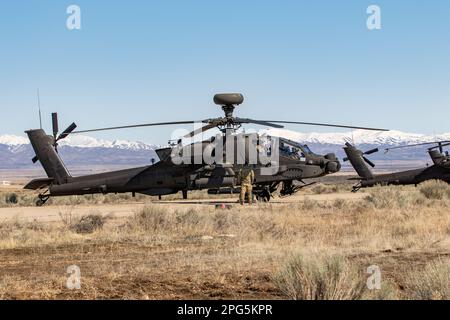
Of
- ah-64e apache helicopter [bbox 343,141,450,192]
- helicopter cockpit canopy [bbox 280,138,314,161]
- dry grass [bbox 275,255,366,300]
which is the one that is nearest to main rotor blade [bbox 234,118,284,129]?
helicopter cockpit canopy [bbox 280,138,314,161]

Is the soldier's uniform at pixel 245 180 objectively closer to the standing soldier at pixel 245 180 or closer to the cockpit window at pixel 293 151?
the standing soldier at pixel 245 180

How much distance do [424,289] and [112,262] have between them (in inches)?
223

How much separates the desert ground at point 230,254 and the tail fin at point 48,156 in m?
3.20

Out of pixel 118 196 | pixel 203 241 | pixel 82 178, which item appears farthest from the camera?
pixel 118 196

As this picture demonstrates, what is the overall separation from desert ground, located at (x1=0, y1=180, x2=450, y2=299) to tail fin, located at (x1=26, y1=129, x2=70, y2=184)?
3.20 metres

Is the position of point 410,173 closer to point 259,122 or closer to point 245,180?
point 245,180

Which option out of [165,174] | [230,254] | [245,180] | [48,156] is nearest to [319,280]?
[230,254]

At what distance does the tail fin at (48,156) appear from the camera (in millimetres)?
25234

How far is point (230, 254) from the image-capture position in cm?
1212

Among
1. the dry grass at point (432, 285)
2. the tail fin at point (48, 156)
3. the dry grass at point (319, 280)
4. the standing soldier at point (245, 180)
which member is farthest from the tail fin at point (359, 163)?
the dry grass at point (319, 280)

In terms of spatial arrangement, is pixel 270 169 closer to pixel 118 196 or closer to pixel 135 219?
pixel 135 219
